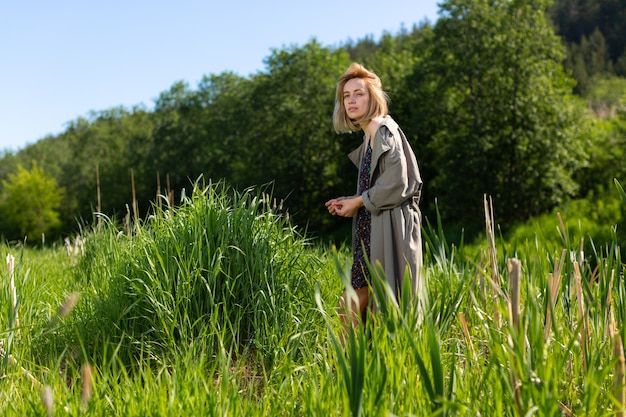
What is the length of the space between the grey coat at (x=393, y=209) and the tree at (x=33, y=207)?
4316cm

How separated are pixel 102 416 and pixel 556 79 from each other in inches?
676

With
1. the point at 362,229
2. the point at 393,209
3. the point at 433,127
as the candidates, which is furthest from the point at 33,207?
the point at 393,209

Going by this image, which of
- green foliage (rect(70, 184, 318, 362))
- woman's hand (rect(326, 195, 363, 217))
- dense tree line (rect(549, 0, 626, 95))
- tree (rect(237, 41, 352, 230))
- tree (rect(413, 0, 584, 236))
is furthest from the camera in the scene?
dense tree line (rect(549, 0, 626, 95))

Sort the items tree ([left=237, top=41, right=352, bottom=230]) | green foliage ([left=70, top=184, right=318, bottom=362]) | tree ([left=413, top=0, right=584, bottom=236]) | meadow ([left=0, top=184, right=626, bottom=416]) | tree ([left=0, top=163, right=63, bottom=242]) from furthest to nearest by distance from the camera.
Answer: tree ([left=0, top=163, right=63, bottom=242]) → tree ([left=237, top=41, right=352, bottom=230]) → tree ([left=413, top=0, right=584, bottom=236]) → green foliage ([left=70, top=184, right=318, bottom=362]) → meadow ([left=0, top=184, right=626, bottom=416])

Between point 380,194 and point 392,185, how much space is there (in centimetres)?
8

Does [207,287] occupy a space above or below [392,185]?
below

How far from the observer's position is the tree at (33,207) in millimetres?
43438

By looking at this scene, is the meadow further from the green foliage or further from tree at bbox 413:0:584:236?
tree at bbox 413:0:584:236

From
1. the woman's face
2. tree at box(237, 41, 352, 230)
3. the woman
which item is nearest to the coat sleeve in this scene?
the woman

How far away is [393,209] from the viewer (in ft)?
11.8

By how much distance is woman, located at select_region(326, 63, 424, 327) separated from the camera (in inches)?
140

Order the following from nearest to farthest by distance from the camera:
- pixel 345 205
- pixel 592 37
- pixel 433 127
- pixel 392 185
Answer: pixel 392 185
pixel 345 205
pixel 433 127
pixel 592 37

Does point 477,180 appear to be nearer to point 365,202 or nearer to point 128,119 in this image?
point 365,202

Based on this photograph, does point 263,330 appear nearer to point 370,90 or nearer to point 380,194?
point 380,194
